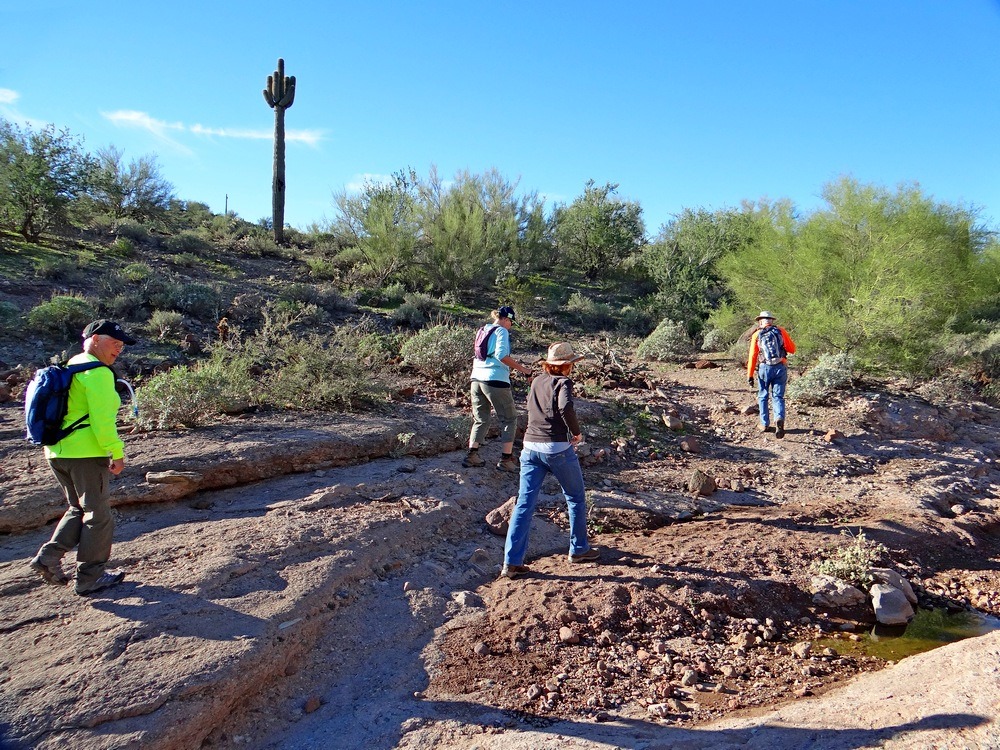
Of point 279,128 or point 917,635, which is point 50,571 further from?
→ point 279,128

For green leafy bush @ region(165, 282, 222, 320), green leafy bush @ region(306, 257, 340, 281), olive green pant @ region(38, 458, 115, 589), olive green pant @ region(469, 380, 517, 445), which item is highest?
green leafy bush @ region(306, 257, 340, 281)

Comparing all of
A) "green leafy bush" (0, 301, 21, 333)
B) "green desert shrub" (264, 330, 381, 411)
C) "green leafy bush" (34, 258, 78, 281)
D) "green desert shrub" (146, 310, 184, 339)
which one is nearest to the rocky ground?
"green desert shrub" (264, 330, 381, 411)

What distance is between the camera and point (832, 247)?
12.5 metres

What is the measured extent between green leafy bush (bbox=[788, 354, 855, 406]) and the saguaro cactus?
16.1 metres

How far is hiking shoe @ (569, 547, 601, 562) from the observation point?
527cm

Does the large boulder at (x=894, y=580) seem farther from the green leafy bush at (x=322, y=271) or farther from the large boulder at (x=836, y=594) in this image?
the green leafy bush at (x=322, y=271)

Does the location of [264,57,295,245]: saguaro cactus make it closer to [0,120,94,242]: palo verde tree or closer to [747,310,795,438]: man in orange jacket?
[0,120,94,242]: palo verde tree

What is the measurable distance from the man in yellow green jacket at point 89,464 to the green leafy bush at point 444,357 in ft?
18.4

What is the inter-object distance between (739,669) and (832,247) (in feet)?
35.2

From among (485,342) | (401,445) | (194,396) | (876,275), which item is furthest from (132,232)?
(876,275)

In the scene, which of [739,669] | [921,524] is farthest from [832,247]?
[739,669]

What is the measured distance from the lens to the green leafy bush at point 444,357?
9.55 meters

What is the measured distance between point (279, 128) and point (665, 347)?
14.6 metres

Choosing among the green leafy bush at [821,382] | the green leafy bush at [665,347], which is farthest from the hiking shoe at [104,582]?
the green leafy bush at [665,347]
